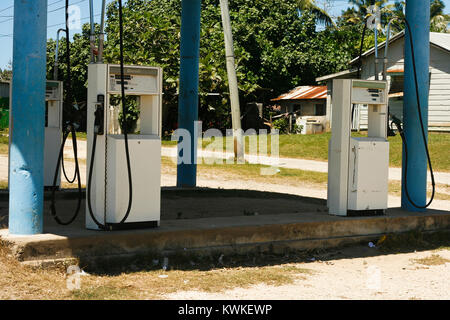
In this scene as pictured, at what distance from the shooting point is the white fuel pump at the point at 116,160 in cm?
670

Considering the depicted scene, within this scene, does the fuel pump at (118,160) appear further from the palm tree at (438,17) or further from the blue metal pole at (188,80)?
the palm tree at (438,17)

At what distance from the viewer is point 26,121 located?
6445 millimetres

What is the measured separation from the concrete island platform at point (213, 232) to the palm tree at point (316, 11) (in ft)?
156

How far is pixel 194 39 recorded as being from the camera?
1260 cm

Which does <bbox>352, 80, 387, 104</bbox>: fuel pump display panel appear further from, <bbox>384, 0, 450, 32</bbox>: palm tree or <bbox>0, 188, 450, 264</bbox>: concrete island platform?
<bbox>384, 0, 450, 32</bbox>: palm tree

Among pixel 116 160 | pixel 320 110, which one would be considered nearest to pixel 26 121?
pixel 116 160

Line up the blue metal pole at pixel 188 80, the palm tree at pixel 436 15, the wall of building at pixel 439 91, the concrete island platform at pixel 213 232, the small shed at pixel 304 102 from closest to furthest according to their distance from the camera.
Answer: the concrete island platform at pixel 213 232 < the blue metal pole at pixel 188 80 < the wall of building at pixel 439 91 < the small shed at pixel 304 102 < the palm tree at pixel 436 15

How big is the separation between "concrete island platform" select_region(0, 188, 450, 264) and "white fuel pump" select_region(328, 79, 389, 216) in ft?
0.70

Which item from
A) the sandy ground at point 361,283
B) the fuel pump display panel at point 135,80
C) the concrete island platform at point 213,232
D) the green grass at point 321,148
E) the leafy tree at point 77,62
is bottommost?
the sandy ground at point 361,283

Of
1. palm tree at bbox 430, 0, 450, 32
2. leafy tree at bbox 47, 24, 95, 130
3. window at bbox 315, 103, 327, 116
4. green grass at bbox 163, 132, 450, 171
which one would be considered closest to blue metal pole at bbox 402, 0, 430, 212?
green grass at bbox 163, 132, 450, 171

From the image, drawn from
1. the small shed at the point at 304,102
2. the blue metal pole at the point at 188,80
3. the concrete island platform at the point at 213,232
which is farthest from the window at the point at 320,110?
the concrete island platform at the point at 213,232

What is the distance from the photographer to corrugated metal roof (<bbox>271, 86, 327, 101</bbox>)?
128 feet
